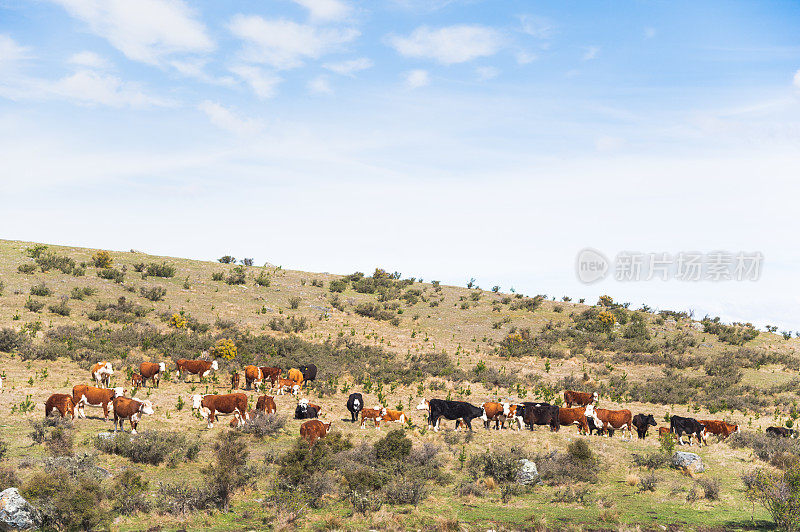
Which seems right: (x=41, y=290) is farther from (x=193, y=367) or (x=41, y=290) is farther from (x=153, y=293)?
(x=193, y=367)

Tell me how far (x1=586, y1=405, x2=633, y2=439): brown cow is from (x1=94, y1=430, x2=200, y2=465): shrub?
1780 cm

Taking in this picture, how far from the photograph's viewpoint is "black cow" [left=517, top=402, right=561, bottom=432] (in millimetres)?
24781

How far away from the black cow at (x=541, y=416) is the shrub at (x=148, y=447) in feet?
49.8

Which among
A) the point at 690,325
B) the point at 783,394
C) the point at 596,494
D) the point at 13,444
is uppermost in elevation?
the point at 690,325

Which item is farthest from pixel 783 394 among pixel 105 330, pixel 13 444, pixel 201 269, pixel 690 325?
pixel 201 269

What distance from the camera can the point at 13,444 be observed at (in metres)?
16.5

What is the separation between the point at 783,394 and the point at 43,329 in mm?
49558

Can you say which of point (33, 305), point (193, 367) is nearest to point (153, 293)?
point (33, 305)

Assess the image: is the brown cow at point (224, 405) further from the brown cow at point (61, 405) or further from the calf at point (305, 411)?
the brown cow at point (61, 405)

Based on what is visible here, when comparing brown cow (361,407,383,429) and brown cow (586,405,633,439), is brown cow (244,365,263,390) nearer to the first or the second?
brown cow (361,407,383,429)

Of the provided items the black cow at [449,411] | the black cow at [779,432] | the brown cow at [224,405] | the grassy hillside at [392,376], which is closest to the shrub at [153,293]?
the grassy hillside at [392,376]

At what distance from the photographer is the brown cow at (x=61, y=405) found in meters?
19.5

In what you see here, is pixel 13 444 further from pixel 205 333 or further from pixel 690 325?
pixel 690 325

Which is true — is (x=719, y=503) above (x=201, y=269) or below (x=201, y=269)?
below
